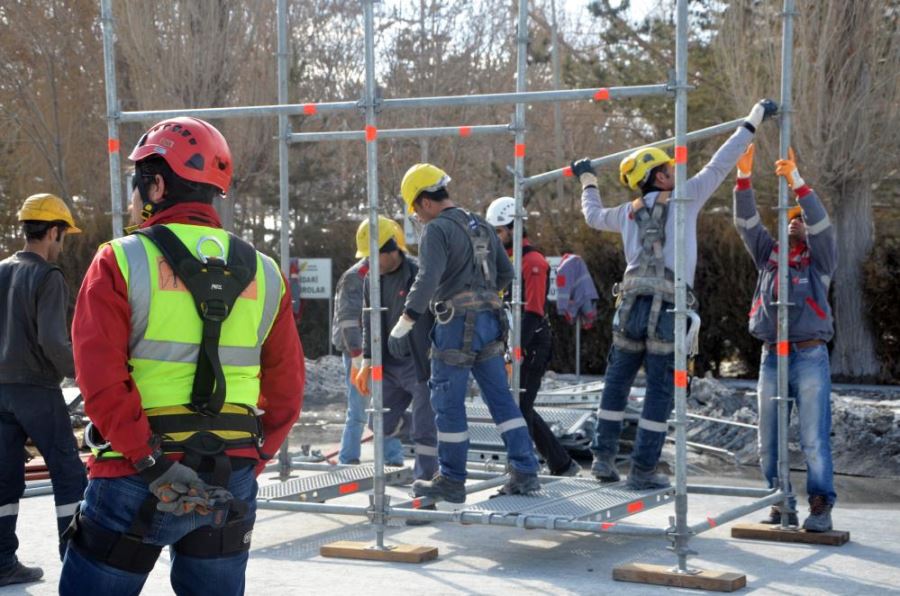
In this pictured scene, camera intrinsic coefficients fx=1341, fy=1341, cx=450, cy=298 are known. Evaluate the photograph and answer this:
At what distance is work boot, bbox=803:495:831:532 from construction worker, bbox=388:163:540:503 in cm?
160

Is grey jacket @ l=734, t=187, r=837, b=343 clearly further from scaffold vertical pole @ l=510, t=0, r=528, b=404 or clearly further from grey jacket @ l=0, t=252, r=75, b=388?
grey jacket @ l=0, t=252, r=75, b=388

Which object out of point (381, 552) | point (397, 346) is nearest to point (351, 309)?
point (397, 346)

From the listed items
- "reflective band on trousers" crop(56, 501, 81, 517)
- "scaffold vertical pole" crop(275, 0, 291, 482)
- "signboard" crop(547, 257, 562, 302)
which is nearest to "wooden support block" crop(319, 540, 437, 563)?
"reflective band on trousers" crop(56, 501, 81, 517)

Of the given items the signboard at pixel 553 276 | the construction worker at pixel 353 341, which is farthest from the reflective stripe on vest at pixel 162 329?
the signboard at pixel 553 276

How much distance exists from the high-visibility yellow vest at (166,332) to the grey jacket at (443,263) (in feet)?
11.8

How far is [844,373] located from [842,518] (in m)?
12.2

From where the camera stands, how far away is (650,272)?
7.58m

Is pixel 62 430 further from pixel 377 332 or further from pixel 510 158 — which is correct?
pixel 510 158

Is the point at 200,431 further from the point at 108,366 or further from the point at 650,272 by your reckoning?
the point at 650,272

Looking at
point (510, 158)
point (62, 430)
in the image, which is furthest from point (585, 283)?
point (510, 158)

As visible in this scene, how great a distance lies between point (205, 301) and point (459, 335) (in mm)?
3952

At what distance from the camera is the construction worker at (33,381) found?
22.0 ft

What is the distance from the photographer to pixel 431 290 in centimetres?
755

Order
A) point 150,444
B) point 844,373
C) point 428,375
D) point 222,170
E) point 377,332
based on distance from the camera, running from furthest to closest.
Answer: point 844,373 → point 428,375 → point 377,332 → point 222,170 → point 150,444
